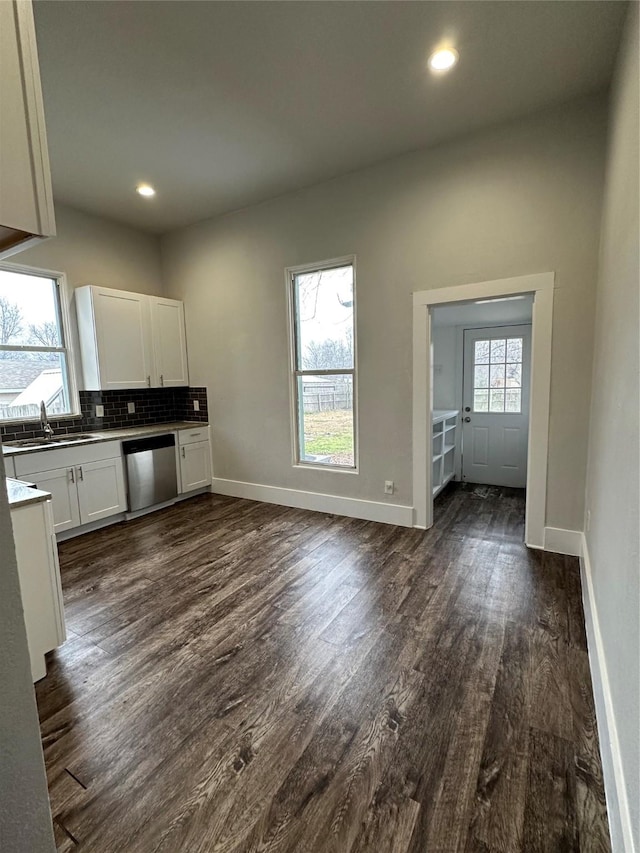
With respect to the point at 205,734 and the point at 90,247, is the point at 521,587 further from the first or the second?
the point at 90,247

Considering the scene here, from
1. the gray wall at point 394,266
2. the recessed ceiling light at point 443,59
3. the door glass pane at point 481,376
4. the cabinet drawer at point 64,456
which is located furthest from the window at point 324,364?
the door glass pane at point 481,376

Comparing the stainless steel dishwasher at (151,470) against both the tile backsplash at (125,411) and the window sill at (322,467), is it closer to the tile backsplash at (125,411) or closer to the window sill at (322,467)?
the tile backsplash at (125,411)

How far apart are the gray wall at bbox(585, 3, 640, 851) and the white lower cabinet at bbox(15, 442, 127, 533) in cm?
378

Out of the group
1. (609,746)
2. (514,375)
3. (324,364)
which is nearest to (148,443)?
(324,364)

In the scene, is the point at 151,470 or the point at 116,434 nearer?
the point at 116,434

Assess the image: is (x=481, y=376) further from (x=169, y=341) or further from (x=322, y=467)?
(x=169, y=341)

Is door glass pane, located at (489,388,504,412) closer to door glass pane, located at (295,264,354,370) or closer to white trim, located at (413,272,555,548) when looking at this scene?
white trim, located at (413,272,555,548)

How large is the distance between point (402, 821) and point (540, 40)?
11.9 ft

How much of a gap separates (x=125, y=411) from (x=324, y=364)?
2.44 meters

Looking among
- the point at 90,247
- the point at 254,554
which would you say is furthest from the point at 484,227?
the point at 90,247

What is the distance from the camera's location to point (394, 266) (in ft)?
11.5

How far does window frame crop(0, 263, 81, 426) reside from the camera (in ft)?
12.3

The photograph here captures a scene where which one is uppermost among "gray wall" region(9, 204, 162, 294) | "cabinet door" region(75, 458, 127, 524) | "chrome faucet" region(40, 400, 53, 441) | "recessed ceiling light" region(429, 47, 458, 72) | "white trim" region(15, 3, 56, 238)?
"recessed ceiling light" region(429, 47, 458, 72)

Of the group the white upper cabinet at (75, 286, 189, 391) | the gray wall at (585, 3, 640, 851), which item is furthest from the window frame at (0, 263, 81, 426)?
the gray wall at (585, 3, 640, 851)
